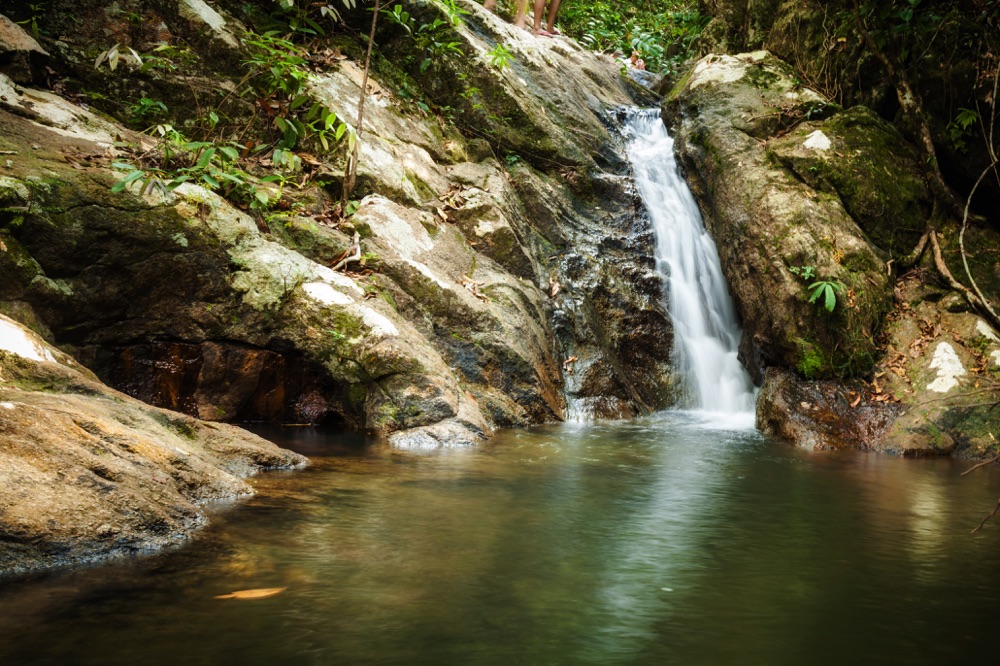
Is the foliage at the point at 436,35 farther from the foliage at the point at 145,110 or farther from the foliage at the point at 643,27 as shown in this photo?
the foliage at the point at 643,27

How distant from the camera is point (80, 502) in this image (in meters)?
2.81

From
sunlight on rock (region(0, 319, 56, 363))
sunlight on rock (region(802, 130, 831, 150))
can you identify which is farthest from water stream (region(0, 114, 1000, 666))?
sunlight on rock (region(802, 130, 831, 150))

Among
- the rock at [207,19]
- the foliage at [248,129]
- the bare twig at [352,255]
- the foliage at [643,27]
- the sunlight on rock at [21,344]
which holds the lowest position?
the sunlight on rock at [21,344]

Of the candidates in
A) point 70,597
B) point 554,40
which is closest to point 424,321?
point 70,597

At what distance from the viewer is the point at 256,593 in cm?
254

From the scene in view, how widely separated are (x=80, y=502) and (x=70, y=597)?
52 cm

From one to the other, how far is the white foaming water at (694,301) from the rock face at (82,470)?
625 centimetres

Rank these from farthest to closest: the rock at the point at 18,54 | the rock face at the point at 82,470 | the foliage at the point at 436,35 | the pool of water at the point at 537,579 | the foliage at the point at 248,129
Answer: 1. the foliage at the point at 436,35
2. the rock at the point at 18,54
3. the foliage at the point at 248,129
4. the rock face at the point at 82,470
5. the pool of water at the point at 537,579

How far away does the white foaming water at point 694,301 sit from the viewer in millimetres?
8773

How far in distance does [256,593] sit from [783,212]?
754 centimetres

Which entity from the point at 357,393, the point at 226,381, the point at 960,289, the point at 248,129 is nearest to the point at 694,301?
the point at 960,289

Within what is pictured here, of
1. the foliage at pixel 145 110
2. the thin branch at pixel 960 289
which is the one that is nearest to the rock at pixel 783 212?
the thin branch at pixel 960 289

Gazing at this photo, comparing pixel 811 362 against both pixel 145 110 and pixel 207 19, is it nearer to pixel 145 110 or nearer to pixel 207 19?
pixel 145 110

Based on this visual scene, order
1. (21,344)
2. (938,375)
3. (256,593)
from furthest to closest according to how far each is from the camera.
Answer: (938,375) → (21,344) → (256,593)
